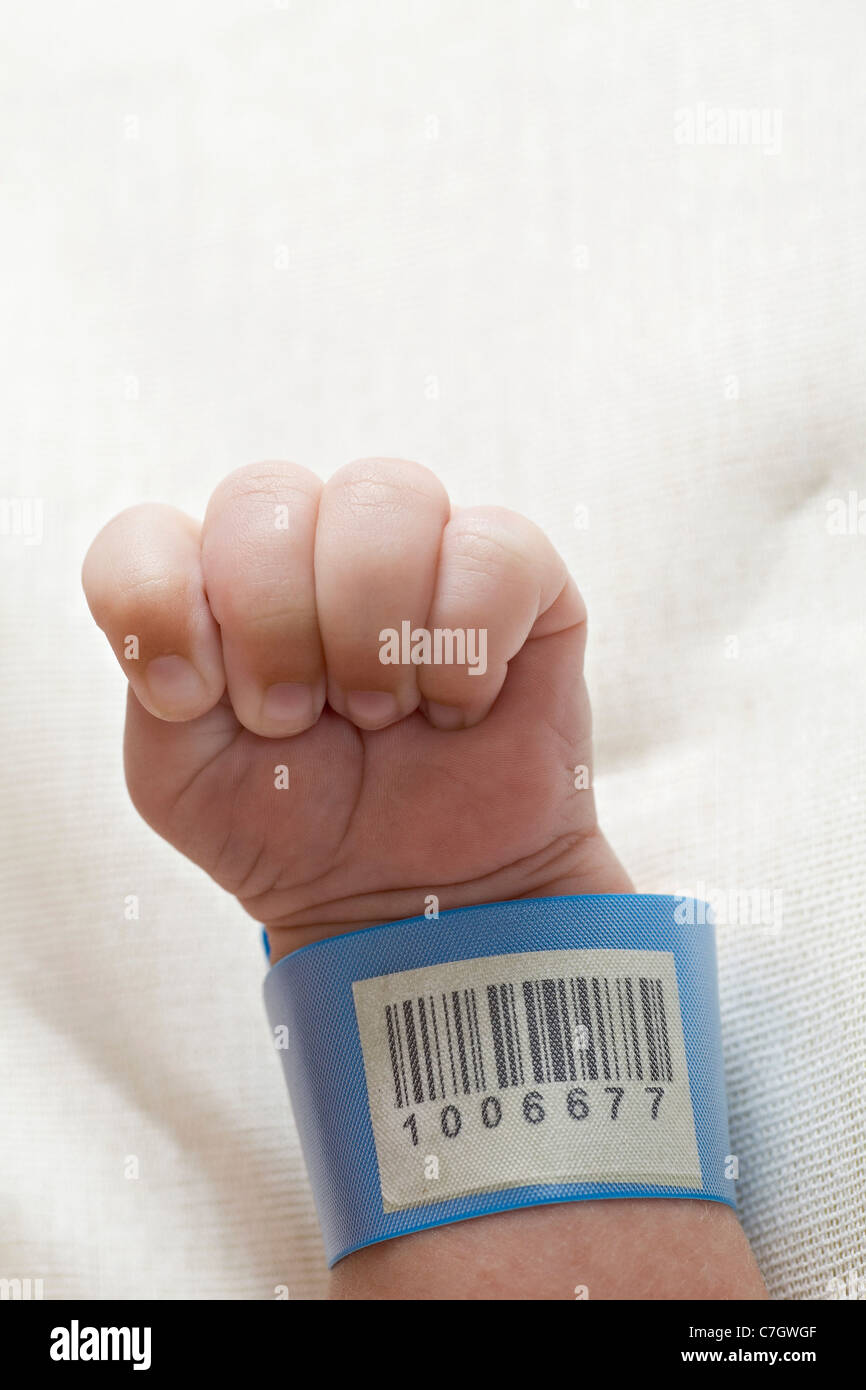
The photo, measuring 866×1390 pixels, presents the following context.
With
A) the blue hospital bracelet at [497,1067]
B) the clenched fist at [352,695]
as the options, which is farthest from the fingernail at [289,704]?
the blue hospital bracelet at [497,1067]

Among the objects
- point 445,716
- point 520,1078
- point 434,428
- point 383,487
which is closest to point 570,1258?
point 520,1078

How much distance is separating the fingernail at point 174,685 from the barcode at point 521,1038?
0.20 meters

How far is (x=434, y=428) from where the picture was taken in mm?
967

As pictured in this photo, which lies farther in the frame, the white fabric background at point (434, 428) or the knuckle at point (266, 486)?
the white fabric background at point (434, 428)

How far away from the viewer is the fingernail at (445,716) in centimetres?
68

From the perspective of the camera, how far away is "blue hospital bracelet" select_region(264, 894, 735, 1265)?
2.21ft

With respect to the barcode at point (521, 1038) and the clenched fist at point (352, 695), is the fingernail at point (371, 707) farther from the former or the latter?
the barcode at point (521, 1038)

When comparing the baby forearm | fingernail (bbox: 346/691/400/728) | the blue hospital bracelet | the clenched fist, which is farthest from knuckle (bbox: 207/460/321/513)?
the baby forearm

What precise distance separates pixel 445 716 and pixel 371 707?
52mm

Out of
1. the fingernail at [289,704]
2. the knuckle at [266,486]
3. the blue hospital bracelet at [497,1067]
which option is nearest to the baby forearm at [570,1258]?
the blue hospital bracelet at [497,1067]

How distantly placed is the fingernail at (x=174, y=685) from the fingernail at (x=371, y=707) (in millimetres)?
78

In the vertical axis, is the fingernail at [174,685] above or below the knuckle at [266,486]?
below

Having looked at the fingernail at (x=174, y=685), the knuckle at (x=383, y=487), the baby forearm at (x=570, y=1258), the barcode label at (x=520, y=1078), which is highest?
the knuckle at (x=383, y=487)

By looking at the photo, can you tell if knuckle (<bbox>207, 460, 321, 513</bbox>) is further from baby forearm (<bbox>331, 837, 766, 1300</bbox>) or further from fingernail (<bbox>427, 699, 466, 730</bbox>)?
baby forearm (<bbox>331, 837, 766, 1300</bbox>)
